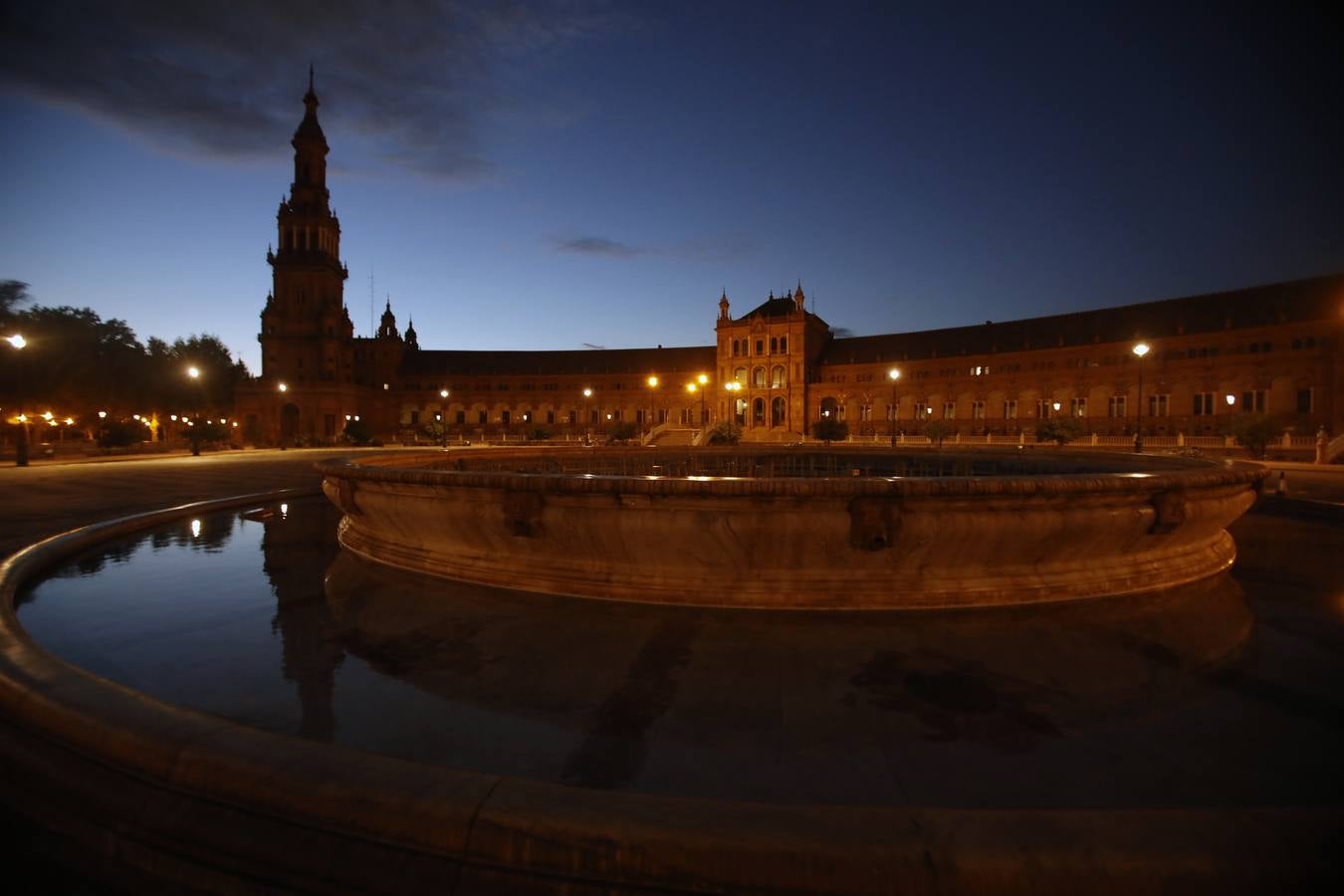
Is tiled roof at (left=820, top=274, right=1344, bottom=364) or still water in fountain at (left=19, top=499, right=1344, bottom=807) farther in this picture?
tiled roof at (left=820, top=274, right=1344, bottom=364)

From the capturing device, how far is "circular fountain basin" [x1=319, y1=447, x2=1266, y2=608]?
4918 mm

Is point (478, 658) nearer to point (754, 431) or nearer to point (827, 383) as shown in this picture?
point (754, 431)

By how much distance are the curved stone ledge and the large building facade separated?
48.1m

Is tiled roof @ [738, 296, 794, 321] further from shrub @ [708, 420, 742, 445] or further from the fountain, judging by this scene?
the fountain

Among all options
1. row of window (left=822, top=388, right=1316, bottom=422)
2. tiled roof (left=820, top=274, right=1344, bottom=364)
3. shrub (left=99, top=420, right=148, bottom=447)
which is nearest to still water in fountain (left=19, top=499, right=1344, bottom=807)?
row of window (left=822, top=388, right=1316, bottom=422)

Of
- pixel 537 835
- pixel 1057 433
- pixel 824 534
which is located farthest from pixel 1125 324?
pixel 537 835

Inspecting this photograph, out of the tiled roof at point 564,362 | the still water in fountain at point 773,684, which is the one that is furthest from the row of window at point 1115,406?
the still water in fountain at point 773,684

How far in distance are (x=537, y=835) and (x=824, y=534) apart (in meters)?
3.42

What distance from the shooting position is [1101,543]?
5.52 meters

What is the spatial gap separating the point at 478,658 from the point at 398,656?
553mm

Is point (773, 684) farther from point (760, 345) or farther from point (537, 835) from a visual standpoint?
point (760, 345)

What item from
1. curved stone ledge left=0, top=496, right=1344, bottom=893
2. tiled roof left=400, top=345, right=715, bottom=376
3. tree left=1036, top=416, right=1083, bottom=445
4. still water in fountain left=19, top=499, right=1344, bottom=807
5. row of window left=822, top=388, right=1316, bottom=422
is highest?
tiled roof left=400, top=345, right=715, bottom=376

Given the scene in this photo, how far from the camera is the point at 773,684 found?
12.4 feet

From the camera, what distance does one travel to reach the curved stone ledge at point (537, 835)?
1851mm
